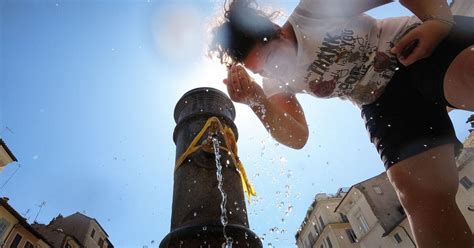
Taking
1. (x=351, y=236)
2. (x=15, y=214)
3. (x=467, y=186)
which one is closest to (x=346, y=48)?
(x=467, y=186)

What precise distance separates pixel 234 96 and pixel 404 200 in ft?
4.50

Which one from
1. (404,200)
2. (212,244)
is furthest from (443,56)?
(212,244)

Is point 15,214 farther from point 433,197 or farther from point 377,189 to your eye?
point 377,189

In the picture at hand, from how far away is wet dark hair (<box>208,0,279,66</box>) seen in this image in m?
2.15

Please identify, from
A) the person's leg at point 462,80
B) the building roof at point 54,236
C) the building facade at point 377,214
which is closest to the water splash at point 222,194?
the person's leg at point 462,80

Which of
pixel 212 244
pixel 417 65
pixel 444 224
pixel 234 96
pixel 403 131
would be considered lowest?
pixel 444 224

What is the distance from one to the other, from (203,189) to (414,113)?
1.68 m

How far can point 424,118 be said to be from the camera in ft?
6.25

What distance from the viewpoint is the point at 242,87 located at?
211 centimetres

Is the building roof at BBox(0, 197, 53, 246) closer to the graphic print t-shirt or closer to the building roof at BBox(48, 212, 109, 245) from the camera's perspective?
the building roof at BBox(48, 212, 109, 245)

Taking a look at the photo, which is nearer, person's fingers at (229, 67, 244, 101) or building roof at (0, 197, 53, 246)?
person's fingers at (229, 67, 244, 101)

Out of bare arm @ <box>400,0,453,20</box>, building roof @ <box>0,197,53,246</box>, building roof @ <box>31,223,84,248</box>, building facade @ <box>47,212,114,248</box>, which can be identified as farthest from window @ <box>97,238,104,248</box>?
bare arm @ <box>400,0,453,20</box>

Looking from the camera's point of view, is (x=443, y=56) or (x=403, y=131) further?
(x=403, y=131)

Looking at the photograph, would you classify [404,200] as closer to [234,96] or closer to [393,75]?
[393,75]
